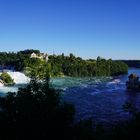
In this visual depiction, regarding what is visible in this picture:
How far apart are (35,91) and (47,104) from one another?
1590mm

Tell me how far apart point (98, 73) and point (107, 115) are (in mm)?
120571

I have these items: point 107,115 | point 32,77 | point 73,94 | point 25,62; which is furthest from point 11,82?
point 32,77

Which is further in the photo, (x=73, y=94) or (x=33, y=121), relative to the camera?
(x=73, y=94)

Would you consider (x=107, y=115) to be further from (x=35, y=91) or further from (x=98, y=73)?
(x=98, y=73)

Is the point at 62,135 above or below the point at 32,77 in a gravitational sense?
below

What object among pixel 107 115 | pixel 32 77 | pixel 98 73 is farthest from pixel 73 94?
pixel 98 73

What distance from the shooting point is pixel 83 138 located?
1952 cm

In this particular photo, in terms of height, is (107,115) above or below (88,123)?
below

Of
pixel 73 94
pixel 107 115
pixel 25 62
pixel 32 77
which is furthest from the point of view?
pixel 25 62

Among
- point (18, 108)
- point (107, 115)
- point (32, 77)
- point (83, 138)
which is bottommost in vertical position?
point (107, 115)

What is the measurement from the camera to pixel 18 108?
808 inches

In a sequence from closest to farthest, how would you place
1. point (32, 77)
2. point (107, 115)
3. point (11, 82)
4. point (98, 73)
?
point (32, 77) → point (107, 115) → point (11, 82) → point (98, 73)

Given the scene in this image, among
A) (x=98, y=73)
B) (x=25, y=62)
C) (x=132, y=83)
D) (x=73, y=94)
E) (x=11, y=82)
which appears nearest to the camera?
(x=73, y=94)

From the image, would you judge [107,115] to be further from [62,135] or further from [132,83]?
[132,83]
